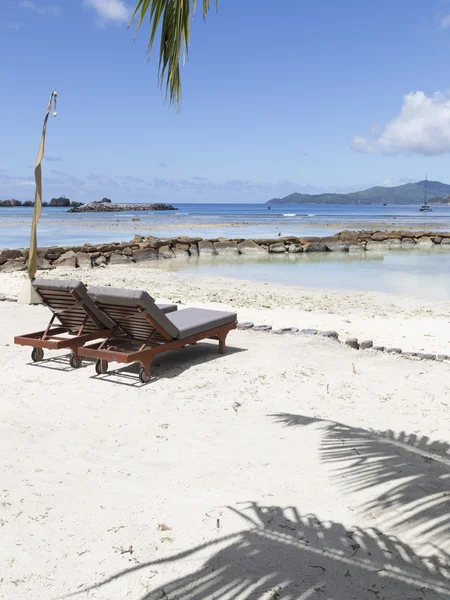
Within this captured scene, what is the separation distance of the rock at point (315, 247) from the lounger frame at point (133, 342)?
68.6ft

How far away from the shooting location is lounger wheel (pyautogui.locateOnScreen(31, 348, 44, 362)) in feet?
22.3

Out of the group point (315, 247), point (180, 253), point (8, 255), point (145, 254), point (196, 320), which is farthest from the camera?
point (315, 247)

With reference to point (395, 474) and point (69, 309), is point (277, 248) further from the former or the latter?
point (395, 474)

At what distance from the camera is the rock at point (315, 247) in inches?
1076

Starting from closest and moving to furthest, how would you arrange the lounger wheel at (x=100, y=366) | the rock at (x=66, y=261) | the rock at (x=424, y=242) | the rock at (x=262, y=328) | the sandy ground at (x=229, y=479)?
the sandy ground at (x=229, y=479), the lounger wheel at (x=100, y=366), the rock at (x=262, y=328), the rock at (x=66, y=261), the rock at (x=424, y=242)

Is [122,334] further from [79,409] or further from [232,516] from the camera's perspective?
[232,516]

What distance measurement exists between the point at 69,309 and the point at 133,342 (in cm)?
85

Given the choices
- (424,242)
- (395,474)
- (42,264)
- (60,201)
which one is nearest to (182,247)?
(42,264)

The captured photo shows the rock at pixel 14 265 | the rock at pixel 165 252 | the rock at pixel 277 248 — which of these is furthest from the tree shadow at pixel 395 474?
the rock at pixel 277 248

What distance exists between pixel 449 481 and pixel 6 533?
8.72ft

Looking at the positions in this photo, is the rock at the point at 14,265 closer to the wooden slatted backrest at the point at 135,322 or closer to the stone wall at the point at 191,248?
the stone wall at the point at 191,248

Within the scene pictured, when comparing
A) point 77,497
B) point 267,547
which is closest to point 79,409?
point 77,497

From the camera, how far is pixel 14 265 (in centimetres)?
1831

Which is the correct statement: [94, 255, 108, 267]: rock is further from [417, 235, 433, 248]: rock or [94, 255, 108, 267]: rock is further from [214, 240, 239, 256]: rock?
[417, 235, 433, 248]: rock
